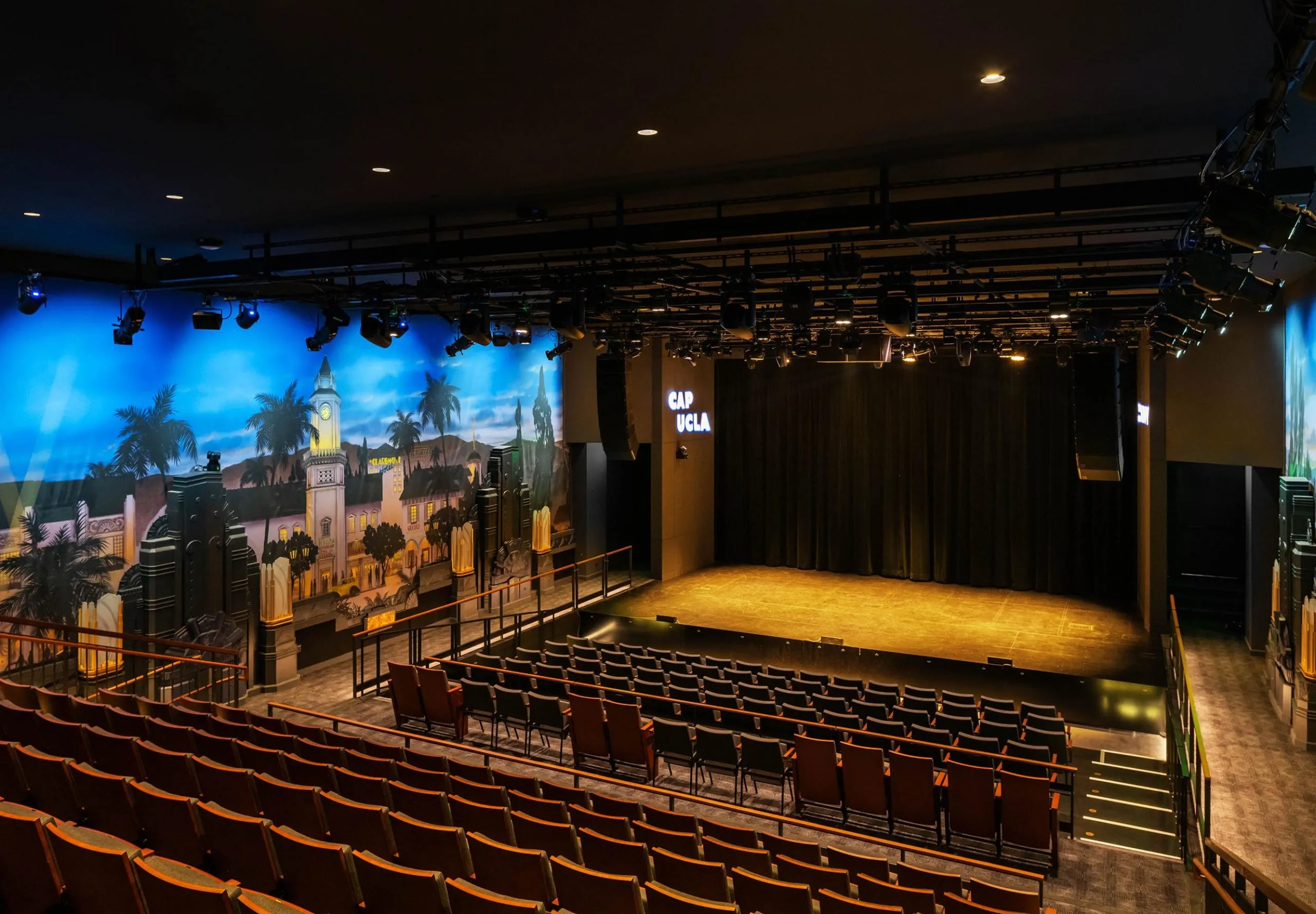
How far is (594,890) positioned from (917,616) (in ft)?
40.8

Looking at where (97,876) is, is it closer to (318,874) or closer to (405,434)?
(318,874)

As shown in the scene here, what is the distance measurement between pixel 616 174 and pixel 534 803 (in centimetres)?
444

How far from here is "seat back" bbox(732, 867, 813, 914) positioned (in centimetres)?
459

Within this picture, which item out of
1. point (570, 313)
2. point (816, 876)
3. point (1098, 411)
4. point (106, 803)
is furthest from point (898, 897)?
point (1098, 411)

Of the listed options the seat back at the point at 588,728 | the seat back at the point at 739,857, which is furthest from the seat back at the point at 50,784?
the seat back at the point at 588,728

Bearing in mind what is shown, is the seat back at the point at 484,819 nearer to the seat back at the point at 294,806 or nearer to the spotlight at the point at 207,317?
the seat back at the point at 294,806

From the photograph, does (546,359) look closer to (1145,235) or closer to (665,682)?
(665,682)

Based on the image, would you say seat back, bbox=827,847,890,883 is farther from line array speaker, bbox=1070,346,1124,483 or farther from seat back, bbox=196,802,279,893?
line array speaker, bbox=1070,346,1124,483

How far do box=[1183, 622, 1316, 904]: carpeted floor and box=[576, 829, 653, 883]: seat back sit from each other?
543cm

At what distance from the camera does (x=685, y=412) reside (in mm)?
→ 19062

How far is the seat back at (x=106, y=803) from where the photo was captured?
468 cm

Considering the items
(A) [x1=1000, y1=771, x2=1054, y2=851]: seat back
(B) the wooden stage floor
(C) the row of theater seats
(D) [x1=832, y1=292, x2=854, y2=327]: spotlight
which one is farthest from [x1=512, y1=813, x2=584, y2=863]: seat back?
(B) the wooden stage floor

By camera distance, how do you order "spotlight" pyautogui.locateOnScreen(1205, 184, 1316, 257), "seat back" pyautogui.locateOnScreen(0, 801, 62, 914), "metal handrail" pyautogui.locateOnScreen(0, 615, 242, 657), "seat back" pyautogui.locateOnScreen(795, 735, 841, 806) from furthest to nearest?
"metal handrail" pyautogui.locateOnScreen(0, 615, 242, 657)
"seat back" pyautogui.locateOnScreen(795, 735, 841, 806)
"spotlight" pyautogui.locateOnScreen(1205, 184, 1316, 257)
"seat back" pyautogui.locateOnScreen(0, 801, 62, 914)

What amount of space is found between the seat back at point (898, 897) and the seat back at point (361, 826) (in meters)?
2.68
